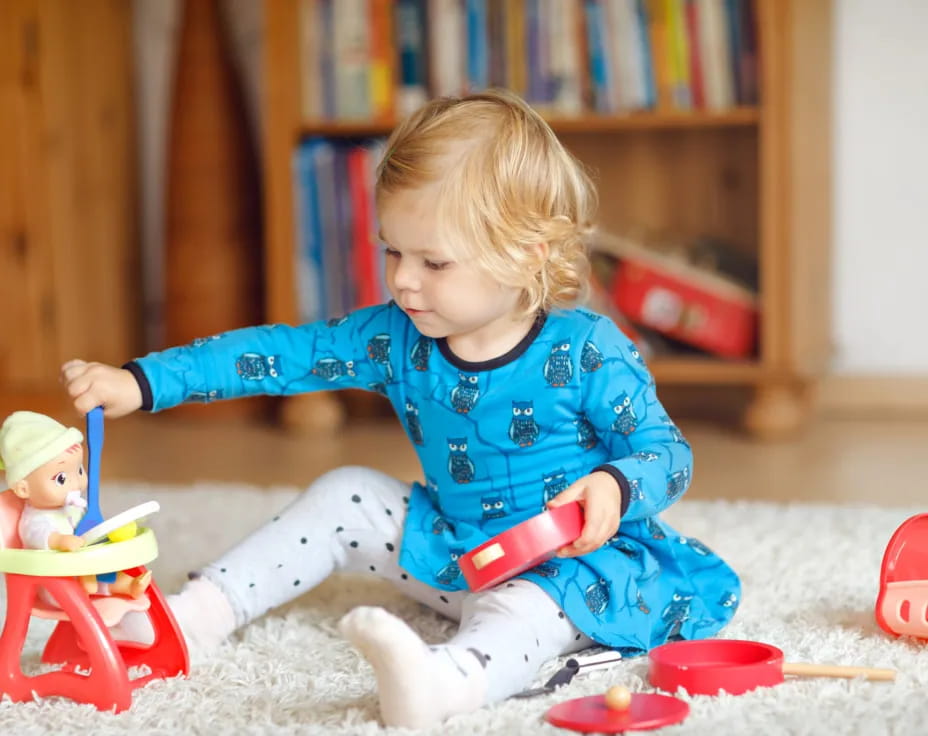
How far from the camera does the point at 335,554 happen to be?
1.11 m

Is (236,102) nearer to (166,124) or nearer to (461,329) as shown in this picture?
(166,124)

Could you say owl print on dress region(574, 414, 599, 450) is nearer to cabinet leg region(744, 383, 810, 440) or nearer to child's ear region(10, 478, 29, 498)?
child's ear region(10, 478, 29, 498)

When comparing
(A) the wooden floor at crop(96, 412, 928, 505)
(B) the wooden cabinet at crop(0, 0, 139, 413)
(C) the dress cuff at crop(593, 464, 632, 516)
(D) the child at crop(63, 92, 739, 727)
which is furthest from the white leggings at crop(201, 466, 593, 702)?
(B) the wooden cabinet at crop(0, 0, 139, 413)

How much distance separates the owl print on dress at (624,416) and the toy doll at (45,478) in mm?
400

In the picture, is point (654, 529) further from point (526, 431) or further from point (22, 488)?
point (22, 488)

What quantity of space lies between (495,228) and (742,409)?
4.55ft

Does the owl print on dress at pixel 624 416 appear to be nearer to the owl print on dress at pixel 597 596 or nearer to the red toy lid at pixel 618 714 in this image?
the owl print on dress at pixel 597 596

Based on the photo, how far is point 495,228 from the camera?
0.99 metres

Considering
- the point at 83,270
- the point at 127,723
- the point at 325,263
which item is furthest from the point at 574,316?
the point at 83,270

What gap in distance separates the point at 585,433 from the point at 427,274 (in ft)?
0.61

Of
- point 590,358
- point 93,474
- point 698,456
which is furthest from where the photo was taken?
point 698,456

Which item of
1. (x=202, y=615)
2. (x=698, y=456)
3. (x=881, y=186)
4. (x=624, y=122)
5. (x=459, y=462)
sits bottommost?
(x=698, y=456)

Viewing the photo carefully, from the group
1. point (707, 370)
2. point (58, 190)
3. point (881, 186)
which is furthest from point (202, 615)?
point (881, 186)

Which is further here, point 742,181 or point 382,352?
point 742,181
